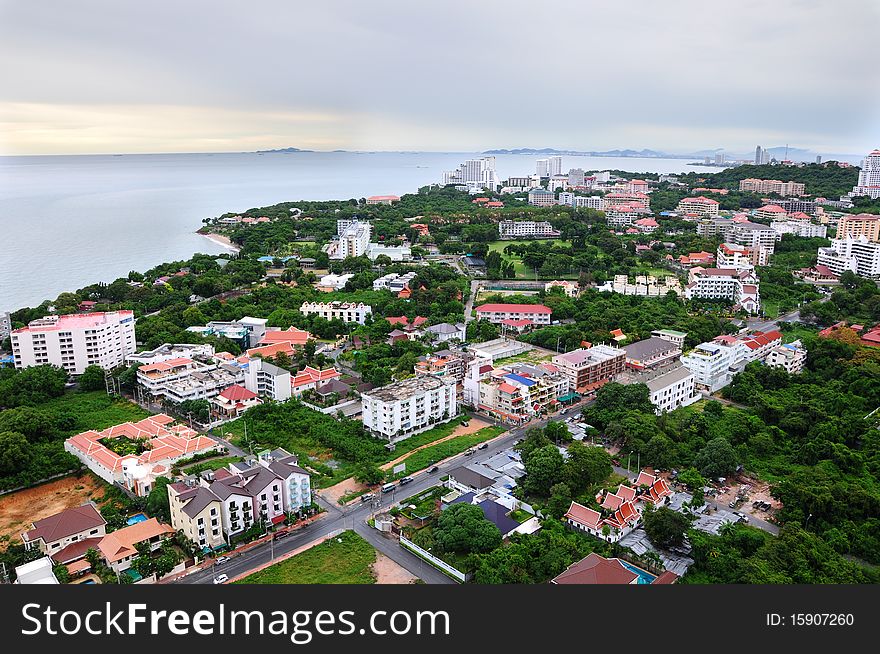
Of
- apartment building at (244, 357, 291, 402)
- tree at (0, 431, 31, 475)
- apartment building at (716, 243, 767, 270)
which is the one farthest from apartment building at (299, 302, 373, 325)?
apartment building at (716, 243, 767, 270)

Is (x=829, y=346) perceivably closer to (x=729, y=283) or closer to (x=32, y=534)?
(x=729, y=283)

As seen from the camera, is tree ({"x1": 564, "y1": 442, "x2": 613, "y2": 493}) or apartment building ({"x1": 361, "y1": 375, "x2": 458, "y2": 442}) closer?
tree ({"x1": 564, "y1": 442, "x2": 613, "y2": 493})

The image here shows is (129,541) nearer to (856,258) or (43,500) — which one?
(43,500)

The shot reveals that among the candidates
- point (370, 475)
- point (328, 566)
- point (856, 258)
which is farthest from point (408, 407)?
point (856, 258)

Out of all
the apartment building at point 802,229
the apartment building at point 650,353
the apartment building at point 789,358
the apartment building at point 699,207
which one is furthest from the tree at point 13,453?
the apartment building at point 699,207

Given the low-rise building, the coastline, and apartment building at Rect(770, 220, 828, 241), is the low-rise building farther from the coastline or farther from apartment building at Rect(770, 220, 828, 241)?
apartment building at Rect(770, 220, 828, 241)

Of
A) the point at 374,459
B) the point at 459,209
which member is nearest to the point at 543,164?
the point at 459,209
